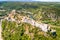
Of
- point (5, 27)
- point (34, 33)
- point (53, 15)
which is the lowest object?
point (53, 15)

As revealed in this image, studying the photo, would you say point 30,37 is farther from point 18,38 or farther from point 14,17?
point 14,17

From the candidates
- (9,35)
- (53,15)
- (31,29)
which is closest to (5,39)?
(9,35)

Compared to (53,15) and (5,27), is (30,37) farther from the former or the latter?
(53,15)

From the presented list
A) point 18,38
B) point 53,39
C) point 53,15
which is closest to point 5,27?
point 18,38

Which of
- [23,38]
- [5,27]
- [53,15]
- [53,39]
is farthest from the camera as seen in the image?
[53,15]

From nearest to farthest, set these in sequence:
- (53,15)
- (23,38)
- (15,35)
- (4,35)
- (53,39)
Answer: (53,39), (23,38), (15,35), (4,35), (53,15)

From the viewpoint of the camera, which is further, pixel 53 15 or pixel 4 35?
pixel 53 15

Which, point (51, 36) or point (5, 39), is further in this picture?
point (5, 39)

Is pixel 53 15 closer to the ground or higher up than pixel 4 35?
closer to the ground

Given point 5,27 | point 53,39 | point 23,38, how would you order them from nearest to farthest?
1. point 53,39
2. point 23,38
3. point 5,27
